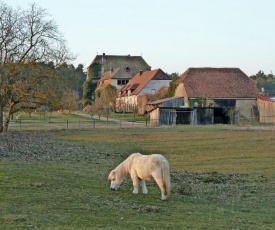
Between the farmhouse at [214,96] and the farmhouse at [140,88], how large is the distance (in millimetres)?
15334

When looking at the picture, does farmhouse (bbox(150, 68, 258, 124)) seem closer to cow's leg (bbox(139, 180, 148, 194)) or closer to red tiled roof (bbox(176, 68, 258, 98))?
red tiled roof (bbox(176, 68, 258, 98))

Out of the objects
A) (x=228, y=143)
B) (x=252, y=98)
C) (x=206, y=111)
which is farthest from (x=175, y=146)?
(x=252, y=98)

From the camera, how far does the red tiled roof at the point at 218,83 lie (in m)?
88.0

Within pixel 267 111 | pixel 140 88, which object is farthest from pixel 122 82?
pixel 267 111

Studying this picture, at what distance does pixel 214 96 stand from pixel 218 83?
496 cm

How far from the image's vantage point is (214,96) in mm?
87125

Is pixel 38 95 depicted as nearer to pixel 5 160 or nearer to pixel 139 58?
pixel 5 160

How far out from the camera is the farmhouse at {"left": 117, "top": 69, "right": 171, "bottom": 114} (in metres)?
109

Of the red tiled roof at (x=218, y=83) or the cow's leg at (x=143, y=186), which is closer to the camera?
the cow's leg at (x=143, y=186)

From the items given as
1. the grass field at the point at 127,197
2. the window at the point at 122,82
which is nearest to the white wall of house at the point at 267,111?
the grass field at the point at 127,197

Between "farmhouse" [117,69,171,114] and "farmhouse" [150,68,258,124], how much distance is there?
15334mm

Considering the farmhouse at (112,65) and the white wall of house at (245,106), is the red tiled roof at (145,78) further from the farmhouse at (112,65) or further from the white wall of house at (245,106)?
the white wall of house at (245,106)

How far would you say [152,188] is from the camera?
16.8m

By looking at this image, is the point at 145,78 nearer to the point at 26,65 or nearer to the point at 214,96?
the point at 214,96
